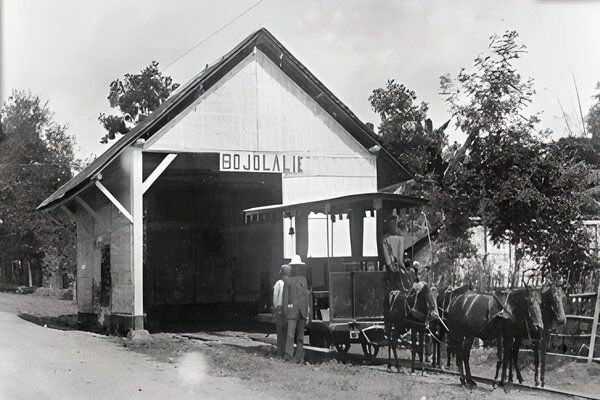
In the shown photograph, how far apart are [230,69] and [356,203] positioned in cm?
564

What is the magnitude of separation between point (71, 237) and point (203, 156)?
18.8 meters

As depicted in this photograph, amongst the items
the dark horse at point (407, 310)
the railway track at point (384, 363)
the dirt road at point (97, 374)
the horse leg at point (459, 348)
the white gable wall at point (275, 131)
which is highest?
the white gable wall at point (275, 131)

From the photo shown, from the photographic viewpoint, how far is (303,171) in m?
19.2

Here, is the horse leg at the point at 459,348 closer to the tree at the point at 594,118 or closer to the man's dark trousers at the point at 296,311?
the man's dark trousers at the point at 296,311

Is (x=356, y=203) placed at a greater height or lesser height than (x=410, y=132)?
lesser

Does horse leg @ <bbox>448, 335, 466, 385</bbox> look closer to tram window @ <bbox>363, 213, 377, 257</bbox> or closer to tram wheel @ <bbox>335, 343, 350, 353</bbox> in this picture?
tram wheel @ <bbox>335, 343, 350, 353</bbox>

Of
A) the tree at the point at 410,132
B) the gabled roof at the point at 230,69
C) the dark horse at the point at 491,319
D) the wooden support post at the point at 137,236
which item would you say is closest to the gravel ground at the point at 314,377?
the dark horse at the point at 491,319

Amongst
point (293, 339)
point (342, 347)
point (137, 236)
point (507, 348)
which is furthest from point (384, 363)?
point (137, 236)

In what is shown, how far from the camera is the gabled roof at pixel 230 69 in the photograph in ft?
57.7

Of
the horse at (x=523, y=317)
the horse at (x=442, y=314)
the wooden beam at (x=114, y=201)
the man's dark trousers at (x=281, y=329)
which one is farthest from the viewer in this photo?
the wooden beam at (x=114, y=201)

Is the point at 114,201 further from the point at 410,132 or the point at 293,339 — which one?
the point at 410,132

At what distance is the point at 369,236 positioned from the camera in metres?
16.3

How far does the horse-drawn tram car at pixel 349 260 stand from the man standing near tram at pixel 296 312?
1.46ft

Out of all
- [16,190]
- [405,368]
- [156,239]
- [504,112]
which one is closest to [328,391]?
[405,368]
